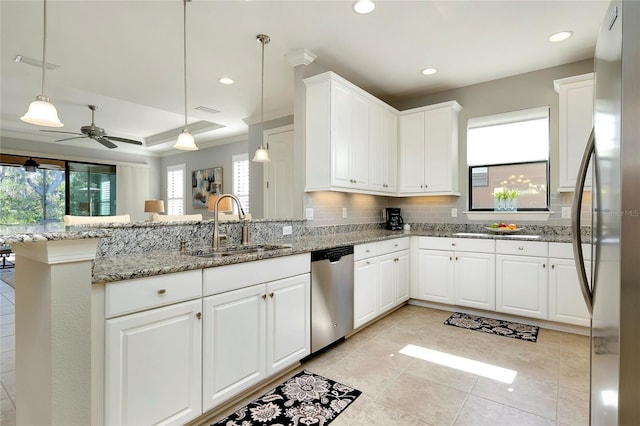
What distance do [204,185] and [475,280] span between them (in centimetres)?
597

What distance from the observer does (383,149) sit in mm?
3986

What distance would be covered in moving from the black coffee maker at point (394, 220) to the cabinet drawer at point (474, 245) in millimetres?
966

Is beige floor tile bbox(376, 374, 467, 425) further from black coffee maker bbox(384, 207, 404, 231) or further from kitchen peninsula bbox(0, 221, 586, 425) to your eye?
black coffee maker bbox(384, 207, 404, 231)

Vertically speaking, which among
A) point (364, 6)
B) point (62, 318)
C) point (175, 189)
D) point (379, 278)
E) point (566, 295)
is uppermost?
point (364, 6)

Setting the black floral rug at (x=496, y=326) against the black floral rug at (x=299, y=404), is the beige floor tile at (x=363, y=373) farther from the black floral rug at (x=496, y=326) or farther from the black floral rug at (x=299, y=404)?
the black floral rug at (x=496, y=326)

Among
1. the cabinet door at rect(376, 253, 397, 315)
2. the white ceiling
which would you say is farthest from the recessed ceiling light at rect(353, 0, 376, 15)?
the cabinet door at rect(376, 253, 397, 315)

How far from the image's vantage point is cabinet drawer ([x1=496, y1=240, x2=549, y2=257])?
10.3ft

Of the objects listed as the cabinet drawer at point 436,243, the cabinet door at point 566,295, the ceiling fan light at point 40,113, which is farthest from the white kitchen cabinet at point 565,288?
the ceiling fan light at point 40,113

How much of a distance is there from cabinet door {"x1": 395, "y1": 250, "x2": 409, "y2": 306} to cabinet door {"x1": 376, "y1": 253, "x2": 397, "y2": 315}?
0.26 feet

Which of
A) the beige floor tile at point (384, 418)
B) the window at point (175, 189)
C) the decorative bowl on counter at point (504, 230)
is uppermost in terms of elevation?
the window at point (175, 189)

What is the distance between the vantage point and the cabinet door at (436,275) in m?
3.65

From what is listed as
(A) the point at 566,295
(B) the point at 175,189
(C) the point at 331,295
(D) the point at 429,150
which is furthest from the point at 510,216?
(B) the point at 175,189

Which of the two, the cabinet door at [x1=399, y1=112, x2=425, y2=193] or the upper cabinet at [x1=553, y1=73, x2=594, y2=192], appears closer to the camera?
the upper cabinet at [x1=553, y1=73, x2=594, y2=192]

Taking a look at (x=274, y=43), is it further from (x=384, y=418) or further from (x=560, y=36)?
(x=384, y=418)
